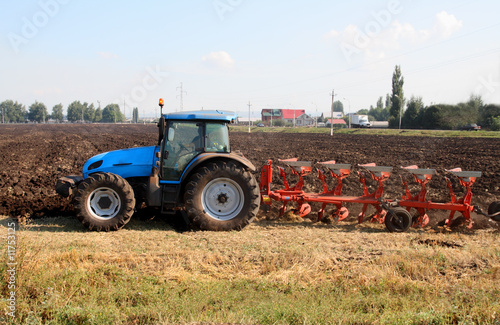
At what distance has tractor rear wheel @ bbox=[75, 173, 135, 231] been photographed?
7367mm

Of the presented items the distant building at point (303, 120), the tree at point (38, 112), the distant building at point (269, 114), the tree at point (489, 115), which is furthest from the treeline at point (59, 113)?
the tree at point (489, 115)

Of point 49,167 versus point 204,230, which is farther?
point 49,167

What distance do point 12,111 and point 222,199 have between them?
5449 inches

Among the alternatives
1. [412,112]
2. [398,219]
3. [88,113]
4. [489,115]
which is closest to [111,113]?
[88,113]

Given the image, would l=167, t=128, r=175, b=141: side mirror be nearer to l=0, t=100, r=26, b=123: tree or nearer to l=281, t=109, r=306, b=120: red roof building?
l=281, t=109, r=306, b=120: red roof building

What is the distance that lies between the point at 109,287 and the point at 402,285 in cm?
339

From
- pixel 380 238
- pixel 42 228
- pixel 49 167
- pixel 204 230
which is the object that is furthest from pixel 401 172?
pixel 49 167

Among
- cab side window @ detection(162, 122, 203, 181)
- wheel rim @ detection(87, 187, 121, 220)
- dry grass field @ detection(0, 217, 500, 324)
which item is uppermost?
cab side window @ detection(162, 122, 203, 181)

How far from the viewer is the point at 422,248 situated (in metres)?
6.53

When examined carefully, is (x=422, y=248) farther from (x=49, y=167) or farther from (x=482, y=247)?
(x=49, y=167)

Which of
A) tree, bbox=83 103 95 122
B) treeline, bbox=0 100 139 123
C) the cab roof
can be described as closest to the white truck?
the cab roof

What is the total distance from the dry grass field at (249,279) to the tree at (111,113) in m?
124

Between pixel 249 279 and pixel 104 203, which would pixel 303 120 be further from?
pixel 249 279

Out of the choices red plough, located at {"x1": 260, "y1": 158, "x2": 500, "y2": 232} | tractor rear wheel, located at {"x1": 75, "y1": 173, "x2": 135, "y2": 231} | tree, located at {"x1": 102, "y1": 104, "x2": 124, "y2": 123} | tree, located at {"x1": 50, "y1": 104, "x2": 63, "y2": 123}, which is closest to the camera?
tractor rear wheel, located at {"x1": 75, "y1": 173, "x2": 135, "y2": 231}
